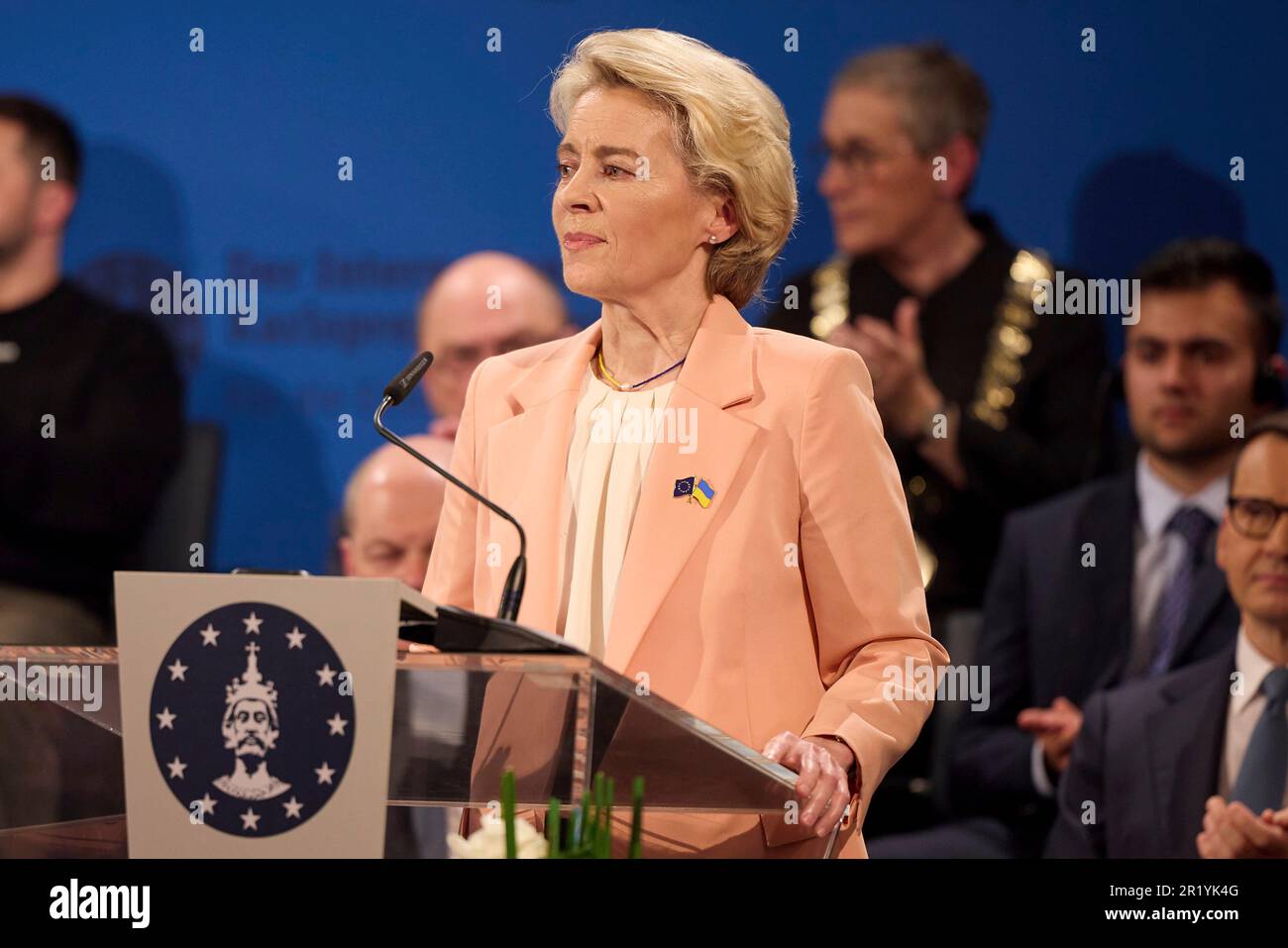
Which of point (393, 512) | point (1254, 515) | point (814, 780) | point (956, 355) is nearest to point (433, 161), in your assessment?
point (393, 512)

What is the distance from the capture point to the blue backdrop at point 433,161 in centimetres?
414

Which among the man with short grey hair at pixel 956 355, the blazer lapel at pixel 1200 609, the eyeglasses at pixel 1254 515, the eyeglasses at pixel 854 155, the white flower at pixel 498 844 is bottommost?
the white flower at pixel 498 844

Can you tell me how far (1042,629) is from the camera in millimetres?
4074

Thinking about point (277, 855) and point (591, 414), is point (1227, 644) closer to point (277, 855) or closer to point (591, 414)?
point (591, 414)

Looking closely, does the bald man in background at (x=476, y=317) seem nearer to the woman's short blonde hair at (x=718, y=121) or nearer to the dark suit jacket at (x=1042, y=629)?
the dark suit jacket at (x=1042, y=629)

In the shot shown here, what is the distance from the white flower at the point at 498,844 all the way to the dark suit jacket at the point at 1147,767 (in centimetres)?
242

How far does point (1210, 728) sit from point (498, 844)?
2566 mm

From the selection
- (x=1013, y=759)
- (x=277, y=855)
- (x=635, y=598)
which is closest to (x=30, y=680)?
(x=277, y=855)

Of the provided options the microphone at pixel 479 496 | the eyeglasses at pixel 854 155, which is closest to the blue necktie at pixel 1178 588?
the eyeglasses at pixel 854 155

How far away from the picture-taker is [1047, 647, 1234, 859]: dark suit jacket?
370 cm

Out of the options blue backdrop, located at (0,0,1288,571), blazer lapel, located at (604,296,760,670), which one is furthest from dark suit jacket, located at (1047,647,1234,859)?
blazer lapel, located at (604,296,760,670)

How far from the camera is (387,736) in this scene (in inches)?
62.2

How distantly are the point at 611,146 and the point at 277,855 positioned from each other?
110 centimetres

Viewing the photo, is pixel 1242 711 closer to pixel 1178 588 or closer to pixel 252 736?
pixel 1178 588
